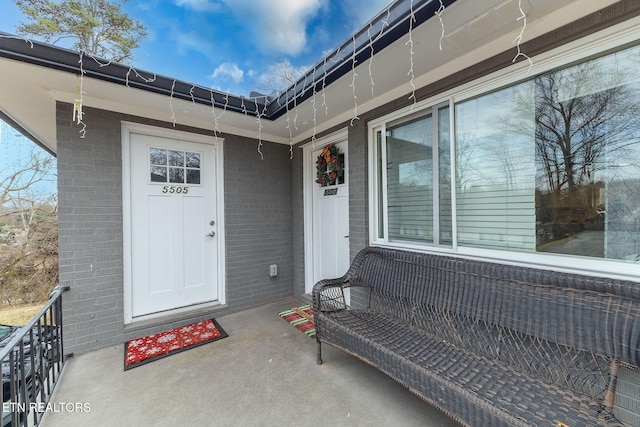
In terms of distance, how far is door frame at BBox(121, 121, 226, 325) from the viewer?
2736mm

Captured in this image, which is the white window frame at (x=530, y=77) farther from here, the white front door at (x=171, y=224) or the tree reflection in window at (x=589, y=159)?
the white front door at (x=171, y=224)

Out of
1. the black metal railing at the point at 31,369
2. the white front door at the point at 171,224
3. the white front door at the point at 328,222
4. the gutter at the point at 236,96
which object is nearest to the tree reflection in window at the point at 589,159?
the gutter at the point at 236,96

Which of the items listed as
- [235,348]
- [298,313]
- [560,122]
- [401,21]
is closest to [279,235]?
[298,313]

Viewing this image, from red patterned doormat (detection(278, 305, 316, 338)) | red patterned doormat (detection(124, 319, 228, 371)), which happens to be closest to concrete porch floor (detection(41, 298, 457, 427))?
red patterned doormat (detection(124, 319, 228, 371))

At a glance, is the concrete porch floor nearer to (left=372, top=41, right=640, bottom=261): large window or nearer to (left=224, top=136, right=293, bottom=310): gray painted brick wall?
(left=224, top=136, right=293, bottom=310): gray painted brick wall

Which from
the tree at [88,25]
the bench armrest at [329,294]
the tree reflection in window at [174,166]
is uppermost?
the tree at [88,25]

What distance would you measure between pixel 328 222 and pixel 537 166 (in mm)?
2364

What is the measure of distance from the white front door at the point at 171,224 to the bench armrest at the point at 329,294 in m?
1.71

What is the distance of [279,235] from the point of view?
153 inches

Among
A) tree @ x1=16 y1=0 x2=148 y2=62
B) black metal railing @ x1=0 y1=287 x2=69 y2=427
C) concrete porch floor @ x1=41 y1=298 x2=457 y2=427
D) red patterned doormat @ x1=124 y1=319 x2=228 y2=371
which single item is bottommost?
concrete porch floor @ x1=41 y1=298 x2=457 y2=427

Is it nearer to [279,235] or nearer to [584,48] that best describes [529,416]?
[584,48]

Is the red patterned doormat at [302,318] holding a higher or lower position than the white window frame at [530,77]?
lower

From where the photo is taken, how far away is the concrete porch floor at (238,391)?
1654mm

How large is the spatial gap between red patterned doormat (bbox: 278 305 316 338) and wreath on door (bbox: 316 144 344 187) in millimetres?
1720
